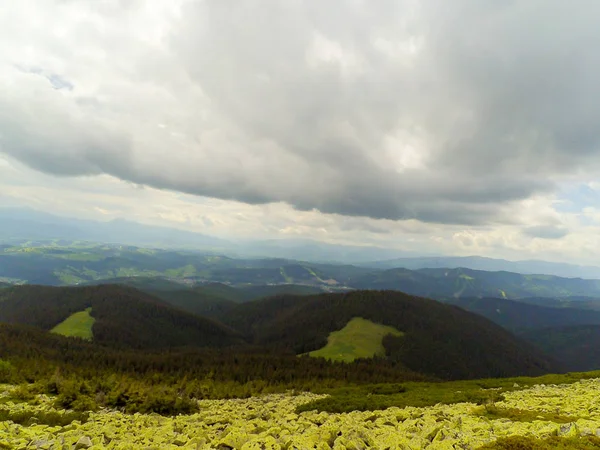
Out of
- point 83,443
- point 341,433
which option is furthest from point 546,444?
point 83,443

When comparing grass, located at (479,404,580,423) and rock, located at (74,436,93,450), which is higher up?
grass, located at (479,404,580,423)

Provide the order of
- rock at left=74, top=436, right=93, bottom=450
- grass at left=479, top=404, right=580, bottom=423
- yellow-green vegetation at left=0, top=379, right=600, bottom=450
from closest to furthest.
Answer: yellow-green vegetation at left=0, top=379, right=600, bottom=450, rock at left=74, top=436, right=93, bottom=450, grass at left=479, top=404, right=580, bottom=423

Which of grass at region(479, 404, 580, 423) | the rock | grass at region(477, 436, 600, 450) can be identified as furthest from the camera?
grass at region(479, 404, 580, 423)

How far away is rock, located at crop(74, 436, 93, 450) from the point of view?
19.9 meters

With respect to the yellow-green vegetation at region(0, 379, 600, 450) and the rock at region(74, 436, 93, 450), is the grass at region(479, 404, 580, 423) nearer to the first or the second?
the yellow-green vegetation at region(0, 379, 600, 450)

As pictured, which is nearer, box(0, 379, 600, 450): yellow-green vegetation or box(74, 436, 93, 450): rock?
box(0, 379, 600, 450): yellow-green vegetation

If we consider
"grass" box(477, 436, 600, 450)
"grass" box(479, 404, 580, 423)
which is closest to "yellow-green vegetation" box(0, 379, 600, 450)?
"grass" box(477, 436, 600, 450)

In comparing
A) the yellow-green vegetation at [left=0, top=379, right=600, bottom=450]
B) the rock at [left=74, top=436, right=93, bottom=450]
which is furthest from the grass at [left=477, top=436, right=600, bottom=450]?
the rock at [left=74, top=436, right=93, bottom=450]

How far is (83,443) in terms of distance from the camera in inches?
790

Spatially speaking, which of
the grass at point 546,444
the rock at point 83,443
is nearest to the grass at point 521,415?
the grass at point 546,444

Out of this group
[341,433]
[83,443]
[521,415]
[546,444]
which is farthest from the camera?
[521,415]

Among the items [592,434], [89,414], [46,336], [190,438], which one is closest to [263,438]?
[190,438]

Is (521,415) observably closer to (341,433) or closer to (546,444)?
(546,444)

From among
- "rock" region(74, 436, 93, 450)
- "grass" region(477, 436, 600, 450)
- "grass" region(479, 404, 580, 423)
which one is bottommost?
"rock" region(74, 436, 93, 450)
